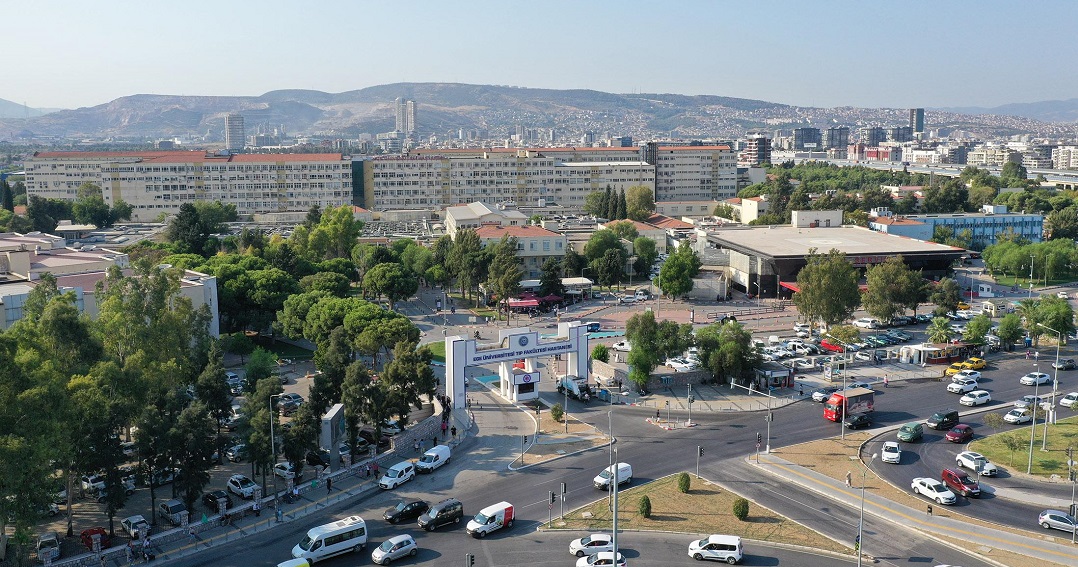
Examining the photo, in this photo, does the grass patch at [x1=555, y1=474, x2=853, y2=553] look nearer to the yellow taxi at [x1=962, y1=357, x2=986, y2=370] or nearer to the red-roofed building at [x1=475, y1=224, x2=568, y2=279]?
the yellow taxi at [x1=962, y1=357, x2=986, y2=370]

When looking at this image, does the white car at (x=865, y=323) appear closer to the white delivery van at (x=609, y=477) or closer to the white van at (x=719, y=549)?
the white delivery van at (x=609, y=477)

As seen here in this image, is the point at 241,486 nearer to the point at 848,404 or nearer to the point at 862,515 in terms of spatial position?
the point at 862,515

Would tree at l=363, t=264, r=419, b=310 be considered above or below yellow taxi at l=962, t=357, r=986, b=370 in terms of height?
above

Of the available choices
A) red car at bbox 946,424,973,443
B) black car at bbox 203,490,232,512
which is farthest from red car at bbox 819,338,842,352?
black car at bbox 203,490,232,512

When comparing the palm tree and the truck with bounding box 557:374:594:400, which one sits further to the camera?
the palm tree

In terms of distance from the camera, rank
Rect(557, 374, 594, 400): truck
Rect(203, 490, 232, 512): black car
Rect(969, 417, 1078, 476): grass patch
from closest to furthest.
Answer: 1. Rect(203, 490, 232, 512): black car
2. Rect(969, 417, 1078, 476): grass patch
3. Rect(557, 374, 594, 400): truck

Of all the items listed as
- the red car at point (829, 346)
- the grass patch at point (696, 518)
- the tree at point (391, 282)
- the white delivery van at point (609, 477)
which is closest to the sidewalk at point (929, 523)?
the grass patch at point (696, 518)
